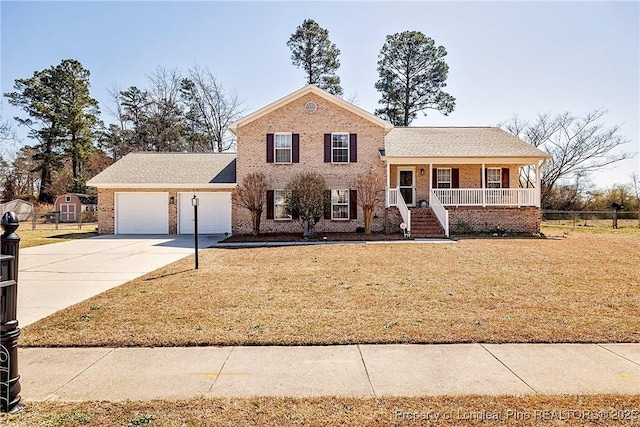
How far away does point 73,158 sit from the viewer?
1549 inches

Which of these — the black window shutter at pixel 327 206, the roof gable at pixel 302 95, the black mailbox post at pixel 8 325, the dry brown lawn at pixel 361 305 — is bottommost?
the dry brown lawn at pixel 361 305

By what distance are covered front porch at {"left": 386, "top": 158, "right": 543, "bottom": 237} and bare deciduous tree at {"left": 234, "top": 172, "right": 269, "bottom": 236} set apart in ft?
20.1

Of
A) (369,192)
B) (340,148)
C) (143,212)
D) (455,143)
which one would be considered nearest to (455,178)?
(455,143)

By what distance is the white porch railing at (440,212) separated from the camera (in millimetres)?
16969

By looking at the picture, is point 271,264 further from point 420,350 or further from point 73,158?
point 73,158

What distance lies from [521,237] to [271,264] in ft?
41.0

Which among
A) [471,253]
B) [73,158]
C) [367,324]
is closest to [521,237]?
[471,253]

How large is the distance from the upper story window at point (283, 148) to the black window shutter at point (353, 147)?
3069 mm

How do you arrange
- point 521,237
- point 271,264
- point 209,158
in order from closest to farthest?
point 271,264
point 521,237
point 209,158

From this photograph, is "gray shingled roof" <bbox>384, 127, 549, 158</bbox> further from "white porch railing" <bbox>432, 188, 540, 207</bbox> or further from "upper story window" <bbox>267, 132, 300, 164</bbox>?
"upper story window" <bbox>267, 132, 300, 164</bbox>

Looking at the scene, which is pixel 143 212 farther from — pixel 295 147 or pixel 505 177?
Answer: pixel 505 177

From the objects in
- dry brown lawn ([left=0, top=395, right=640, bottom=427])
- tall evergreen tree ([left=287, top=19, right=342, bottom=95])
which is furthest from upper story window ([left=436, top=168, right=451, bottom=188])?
dry brown lawn ([left=0, top=395, right=640, bottom=427])

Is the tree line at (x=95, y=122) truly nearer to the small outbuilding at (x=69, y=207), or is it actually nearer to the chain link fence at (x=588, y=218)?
the small outbuilding at (x=69, y=207)

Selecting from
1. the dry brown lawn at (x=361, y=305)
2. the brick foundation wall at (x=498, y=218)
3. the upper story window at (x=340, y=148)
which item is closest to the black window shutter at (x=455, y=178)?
the brick foundation wall at (x=498, y=218)
